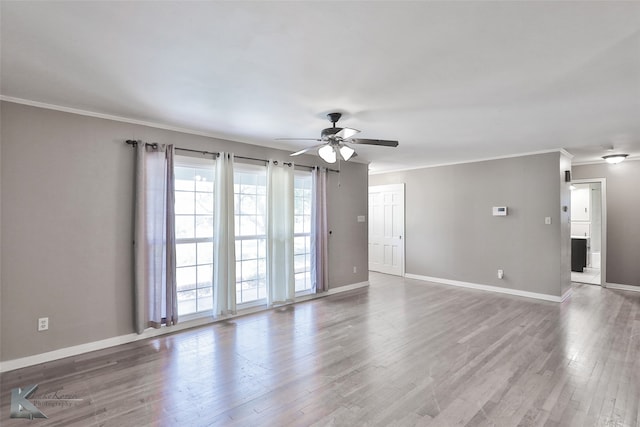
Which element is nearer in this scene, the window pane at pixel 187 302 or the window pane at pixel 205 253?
the window pane at pixel 187 302

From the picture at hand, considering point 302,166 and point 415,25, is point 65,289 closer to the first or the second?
point 302,166

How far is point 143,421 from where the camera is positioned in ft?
7.37

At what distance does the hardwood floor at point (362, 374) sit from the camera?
91.5 inches

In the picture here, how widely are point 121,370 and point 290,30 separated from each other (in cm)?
326

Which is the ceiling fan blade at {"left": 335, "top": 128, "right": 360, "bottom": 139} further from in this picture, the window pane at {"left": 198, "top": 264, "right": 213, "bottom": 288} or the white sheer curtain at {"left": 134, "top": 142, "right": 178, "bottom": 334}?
the window pane at {"left": 198, "top": 264, "right": 213, "bottom": 288}

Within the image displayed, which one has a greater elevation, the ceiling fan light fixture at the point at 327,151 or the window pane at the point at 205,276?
the ceiling fan light fixture at the point at 327,151

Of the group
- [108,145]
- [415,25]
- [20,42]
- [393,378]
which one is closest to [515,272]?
[393,378]

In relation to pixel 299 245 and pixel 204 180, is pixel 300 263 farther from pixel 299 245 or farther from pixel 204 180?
pixel 204 180

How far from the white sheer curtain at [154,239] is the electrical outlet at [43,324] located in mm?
787

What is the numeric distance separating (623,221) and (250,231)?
22.8 ft

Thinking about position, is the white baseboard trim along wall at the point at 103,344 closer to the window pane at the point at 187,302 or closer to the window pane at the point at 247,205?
the window pane at the point at 187,302

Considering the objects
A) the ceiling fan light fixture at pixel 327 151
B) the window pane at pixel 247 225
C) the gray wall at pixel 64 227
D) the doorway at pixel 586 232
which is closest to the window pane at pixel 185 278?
the gray wall at pixel 64 227

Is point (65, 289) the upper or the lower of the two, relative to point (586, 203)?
lower

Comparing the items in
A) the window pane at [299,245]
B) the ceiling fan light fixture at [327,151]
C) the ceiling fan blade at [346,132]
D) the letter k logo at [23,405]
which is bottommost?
the letter k logo at [23,405]
